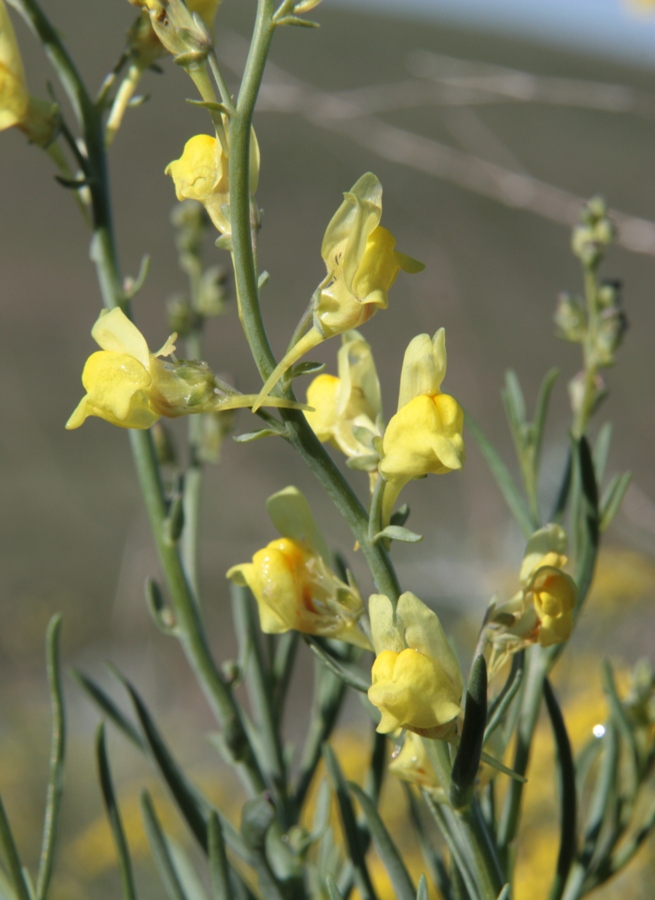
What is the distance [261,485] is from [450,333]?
1.79m

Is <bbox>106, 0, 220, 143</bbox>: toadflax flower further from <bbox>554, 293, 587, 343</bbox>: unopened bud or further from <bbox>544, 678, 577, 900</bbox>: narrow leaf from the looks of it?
<bbox>544, 678, 577, 900</bbox>: narrow leaf

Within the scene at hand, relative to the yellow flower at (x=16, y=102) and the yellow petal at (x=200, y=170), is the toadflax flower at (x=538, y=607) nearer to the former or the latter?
the yellow petal at (x=200, y=170)

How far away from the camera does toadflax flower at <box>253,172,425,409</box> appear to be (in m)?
0.47

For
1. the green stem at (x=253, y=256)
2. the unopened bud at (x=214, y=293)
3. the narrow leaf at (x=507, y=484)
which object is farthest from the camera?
the unopened bud at (x=214, y=293)

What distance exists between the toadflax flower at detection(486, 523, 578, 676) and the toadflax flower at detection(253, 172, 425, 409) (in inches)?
6.9

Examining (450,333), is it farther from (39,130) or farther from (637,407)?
(39,130)

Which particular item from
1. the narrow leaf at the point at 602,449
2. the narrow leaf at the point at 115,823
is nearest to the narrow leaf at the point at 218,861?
the narrow leaf at the point at 115,823

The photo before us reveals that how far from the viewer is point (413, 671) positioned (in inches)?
18.2

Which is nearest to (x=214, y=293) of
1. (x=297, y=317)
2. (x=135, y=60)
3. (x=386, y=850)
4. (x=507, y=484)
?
(x=135, y=60)

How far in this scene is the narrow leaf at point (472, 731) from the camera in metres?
0.46

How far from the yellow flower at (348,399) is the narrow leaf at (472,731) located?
0.17 m

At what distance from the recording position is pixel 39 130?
69cm

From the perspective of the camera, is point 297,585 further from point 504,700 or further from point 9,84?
point 9,84

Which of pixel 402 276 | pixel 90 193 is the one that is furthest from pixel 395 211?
pixel 90 193
